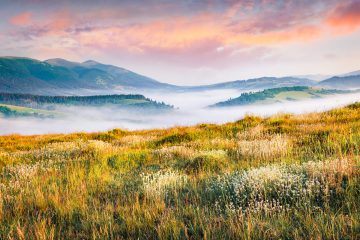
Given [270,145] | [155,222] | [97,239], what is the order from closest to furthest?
1. [97,239]
2. [155,222]
3. [270,145]

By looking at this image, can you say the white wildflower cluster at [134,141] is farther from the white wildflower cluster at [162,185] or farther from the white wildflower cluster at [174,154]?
the white wildflower cluster at [162,185]

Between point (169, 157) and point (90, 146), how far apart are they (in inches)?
176

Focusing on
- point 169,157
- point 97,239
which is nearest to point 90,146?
point 169,157

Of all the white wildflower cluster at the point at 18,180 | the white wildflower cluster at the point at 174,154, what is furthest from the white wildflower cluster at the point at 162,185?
the white wildflower cluster at the point at 174,154

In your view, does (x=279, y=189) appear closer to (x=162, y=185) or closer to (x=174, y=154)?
(x=162, y=185)

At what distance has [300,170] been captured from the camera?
20.5 feet

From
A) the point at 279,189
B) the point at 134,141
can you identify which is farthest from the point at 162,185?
the point at 134,141

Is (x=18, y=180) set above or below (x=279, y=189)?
below

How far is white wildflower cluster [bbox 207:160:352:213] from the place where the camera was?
4.91 meters

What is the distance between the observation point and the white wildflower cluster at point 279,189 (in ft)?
16.1

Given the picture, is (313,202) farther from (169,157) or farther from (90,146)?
(90,146)

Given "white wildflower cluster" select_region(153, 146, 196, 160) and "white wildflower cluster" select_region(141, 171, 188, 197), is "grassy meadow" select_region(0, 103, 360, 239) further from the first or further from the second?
"white wildflower cluster" select_region(153, 146, 196, 160)

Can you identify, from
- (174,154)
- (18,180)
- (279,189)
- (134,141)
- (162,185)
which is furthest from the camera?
(134,141)

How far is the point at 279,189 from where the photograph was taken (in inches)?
217
